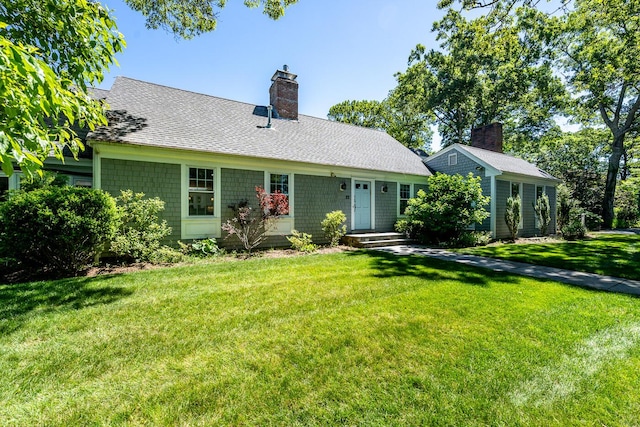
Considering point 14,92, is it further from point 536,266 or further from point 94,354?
point 536,266

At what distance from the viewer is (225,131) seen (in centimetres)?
952

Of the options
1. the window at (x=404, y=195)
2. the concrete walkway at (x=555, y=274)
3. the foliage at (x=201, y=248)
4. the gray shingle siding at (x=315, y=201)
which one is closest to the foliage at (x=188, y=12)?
the gray shingle siding at (x=315, y=201)

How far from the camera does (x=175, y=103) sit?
1005 cm

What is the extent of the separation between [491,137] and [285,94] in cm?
1274

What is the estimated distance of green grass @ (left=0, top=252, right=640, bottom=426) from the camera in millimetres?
1970

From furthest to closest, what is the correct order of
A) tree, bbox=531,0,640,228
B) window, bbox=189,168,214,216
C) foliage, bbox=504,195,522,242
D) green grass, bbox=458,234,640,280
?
foliage, bbox=504,195,522,242
tree, bbox=531,0,640,228
window, bbox=189,168,214,216
green grass, bbox=458,234,640,280

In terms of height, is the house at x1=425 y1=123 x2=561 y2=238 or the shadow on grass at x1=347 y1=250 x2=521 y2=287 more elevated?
the house at x1=425 y1=123 x2=561 y2=238

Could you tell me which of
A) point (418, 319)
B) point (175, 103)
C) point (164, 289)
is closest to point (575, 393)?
point (418, 319)

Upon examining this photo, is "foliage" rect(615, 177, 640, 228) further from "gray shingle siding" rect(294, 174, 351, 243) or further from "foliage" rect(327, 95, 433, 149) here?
"gray shingle siding" rect(294, 174, 351, 243)

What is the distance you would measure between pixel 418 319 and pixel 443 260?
4.41 meters

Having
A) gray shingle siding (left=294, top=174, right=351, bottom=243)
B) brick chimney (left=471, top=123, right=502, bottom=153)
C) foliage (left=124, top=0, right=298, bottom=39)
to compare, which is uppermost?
foliage (left=124, top=0, right=298, bottom=39)

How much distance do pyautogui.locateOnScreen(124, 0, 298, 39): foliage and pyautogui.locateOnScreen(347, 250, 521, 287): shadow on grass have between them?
347 inches

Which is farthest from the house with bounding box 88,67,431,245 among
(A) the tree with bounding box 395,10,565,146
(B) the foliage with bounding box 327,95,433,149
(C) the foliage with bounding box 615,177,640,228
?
(C) the foliage with bounding box 615,177,640,228

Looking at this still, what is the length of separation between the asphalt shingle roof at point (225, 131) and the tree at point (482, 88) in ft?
37.1
